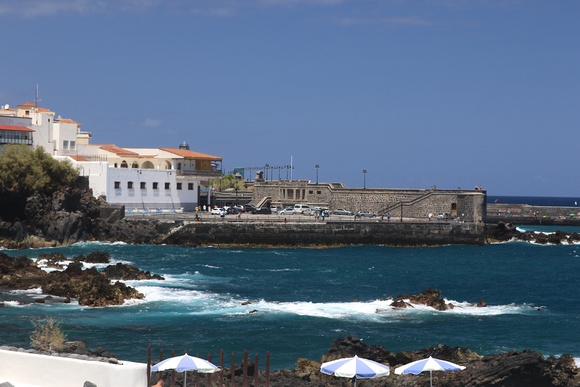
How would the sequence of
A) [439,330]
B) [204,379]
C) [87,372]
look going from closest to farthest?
[87,372] → [204,379] → [439,330]

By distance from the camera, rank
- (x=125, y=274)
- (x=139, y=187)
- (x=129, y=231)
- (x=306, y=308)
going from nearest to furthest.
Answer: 1. (x=306, y=308)
2. (x=125, y=274)
3. (x=129, y=231)
4. (x=139, y=187)

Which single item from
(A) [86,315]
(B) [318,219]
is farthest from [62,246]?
(A) [86,315]

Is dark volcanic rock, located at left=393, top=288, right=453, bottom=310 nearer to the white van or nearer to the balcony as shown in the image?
the white van

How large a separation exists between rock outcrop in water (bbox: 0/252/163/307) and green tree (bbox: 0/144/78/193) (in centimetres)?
1919

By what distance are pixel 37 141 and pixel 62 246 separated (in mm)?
16934

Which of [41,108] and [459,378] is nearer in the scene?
[459,378]

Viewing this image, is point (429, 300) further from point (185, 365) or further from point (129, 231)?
point (129, 231)

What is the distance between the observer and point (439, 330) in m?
27.9

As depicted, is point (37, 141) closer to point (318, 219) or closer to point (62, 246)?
point (62, 246)

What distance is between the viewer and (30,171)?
2287 inches

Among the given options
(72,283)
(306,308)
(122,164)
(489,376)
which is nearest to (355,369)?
(489,376)

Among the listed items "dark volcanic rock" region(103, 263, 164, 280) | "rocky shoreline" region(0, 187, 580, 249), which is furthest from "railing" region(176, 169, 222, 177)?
"dark volcanic rock" region(103, 263, 164, 280)

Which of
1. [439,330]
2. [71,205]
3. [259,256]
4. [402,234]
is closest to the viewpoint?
[439,330]

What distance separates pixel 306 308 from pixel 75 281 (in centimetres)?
1114
